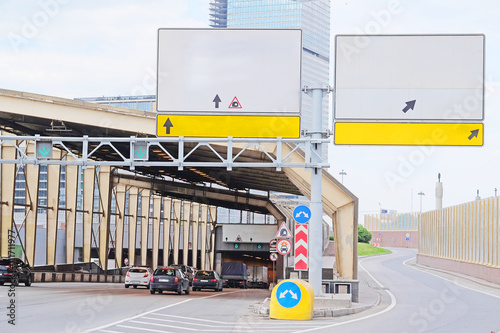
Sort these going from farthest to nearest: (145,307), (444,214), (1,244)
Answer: (444,214) → (1,244) → (145,307)

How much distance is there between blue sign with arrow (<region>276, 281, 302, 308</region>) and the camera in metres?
18.9

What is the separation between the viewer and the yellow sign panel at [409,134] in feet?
70.7

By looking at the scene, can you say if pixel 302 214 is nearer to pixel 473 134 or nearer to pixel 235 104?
pixel 235 104

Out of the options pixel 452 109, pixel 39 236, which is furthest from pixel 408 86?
pixel 39 236

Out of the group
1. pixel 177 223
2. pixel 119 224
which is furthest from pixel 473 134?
pixel 177 223

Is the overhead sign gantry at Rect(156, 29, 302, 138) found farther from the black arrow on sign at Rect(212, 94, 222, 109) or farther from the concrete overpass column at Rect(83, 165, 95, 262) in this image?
the concrete overpass column at Rect(83, 165, 95, 262)

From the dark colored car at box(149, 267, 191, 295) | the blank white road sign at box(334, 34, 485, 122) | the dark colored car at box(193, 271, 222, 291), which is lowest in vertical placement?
the dark colored car at box(193, 271, 222, 291)

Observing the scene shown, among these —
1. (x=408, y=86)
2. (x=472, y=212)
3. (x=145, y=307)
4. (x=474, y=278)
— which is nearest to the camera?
(x=408, y=86)

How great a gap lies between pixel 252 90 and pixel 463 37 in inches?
246

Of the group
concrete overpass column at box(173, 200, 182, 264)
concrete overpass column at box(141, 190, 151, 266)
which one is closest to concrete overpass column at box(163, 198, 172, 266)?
concrete overpass column at box(173, 200, 182, 264)

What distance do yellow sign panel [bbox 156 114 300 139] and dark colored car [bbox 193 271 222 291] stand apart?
22961mm

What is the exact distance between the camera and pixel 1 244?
45062 millimetres

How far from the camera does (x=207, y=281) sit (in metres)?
44.2

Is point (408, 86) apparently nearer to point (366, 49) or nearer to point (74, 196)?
point (366, 49)
